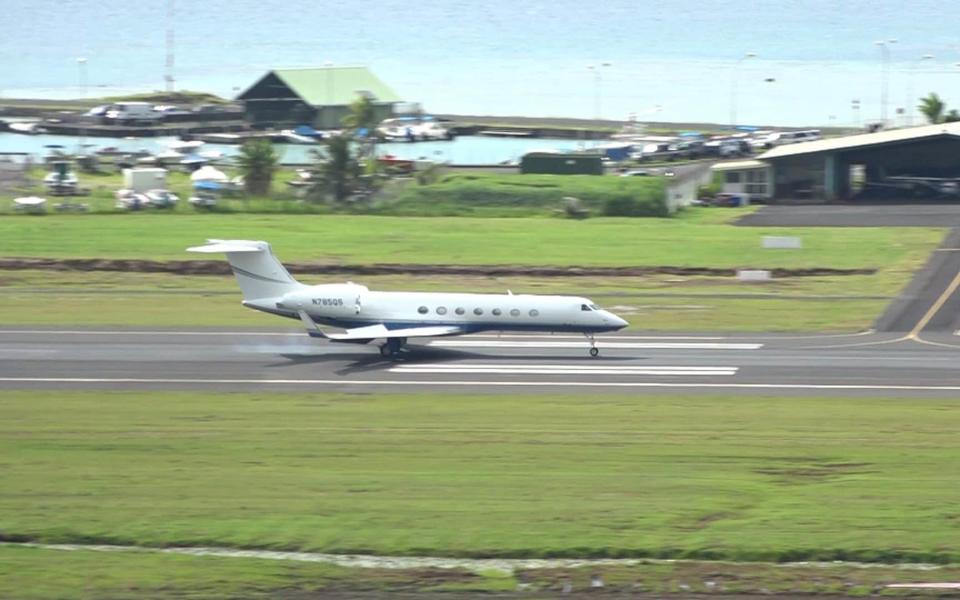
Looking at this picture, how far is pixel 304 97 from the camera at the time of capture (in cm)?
15800

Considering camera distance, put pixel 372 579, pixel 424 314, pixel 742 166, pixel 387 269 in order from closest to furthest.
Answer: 1. pixel 372 579
2. pixel 424 314
3. pixel 387 269
4. pixel 742 166

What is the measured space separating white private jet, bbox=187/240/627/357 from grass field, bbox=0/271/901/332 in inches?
276

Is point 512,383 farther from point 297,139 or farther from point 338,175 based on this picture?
point 297,139

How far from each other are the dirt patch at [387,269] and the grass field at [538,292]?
0.85 metres

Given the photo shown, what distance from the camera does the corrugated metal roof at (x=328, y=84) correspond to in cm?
15900

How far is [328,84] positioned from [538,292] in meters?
96.0

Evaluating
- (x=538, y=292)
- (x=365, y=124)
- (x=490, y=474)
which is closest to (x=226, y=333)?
(x=538, y=292)

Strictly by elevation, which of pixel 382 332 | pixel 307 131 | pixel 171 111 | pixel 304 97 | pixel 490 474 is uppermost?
pixel 304 97

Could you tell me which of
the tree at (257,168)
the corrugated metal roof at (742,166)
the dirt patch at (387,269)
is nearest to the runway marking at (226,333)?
the dirt patch at (387,269)

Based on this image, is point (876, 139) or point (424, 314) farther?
point (876, 139)

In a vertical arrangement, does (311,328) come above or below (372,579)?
above

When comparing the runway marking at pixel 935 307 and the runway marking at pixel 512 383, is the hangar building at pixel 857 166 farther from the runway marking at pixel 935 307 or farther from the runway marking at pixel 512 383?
the runway marking at pixel 512 383

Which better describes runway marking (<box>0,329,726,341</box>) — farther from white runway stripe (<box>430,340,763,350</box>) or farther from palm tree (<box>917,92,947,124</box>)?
palm tree (<box>917,92,947,124</box>)

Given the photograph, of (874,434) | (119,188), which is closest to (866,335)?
(874,434)
